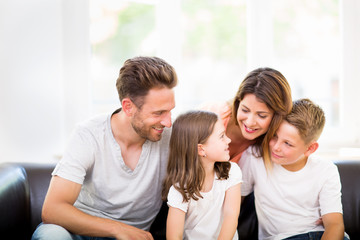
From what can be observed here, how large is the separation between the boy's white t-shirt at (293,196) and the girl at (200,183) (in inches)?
7.9

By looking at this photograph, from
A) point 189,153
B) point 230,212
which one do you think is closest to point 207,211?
point 230,212

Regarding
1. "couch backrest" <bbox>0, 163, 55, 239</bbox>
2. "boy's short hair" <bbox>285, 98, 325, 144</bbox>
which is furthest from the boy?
"couch backrest" <bbox>0, 163, 55, 239</bbox>

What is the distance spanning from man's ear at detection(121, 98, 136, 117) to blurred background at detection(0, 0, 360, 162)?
839 mm

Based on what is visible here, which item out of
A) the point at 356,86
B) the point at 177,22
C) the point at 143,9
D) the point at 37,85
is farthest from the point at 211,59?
the point at 37,85

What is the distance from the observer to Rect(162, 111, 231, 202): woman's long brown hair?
5.48 feet

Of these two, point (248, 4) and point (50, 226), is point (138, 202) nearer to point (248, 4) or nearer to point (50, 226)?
point (50, 226)

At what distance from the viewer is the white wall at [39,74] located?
223 centimetres

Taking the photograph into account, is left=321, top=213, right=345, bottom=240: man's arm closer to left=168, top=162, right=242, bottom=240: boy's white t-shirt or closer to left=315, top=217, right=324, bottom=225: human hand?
left=315, top=217, right=324, bottom=225: human hand

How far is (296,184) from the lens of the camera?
1.82m

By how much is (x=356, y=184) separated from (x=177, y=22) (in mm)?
1563

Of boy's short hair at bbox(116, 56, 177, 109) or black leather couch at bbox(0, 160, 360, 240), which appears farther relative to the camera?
black leather couch at bbox(0, 160, 360, 240)

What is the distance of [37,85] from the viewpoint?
2.43 m

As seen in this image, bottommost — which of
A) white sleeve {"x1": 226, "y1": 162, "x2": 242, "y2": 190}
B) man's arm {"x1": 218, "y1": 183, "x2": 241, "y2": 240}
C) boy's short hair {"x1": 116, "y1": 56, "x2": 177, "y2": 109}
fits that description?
man's arm {"x1": 218, "y1": 183, "x2": 241, "y2": 240}

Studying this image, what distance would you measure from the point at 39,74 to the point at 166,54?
2.85 ft
